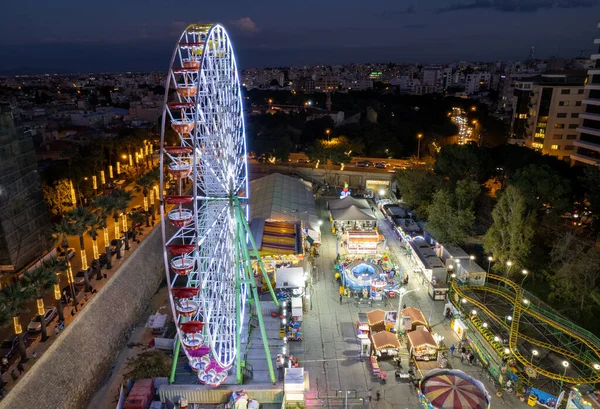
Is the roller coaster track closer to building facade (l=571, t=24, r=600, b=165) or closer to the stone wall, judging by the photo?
the stone wall

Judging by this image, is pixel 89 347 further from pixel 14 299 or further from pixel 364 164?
pixel 364 164

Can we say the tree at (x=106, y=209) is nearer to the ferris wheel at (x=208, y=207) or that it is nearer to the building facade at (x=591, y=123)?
the ferris wheel at (x=208, y=207)

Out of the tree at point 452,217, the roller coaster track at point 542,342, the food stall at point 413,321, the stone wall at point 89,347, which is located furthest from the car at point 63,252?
the tree at point 452,217

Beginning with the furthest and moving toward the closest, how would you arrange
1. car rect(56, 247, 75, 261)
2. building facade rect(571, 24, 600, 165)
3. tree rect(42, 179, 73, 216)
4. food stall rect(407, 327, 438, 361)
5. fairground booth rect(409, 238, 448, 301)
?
building facade rect(571, 24, 600, 165)
tree rect(42, 179, 73, 216)
car rect(56, 247, 75, 261)
fairground booth rect(409, 238, 448, 301)
food stall rect(407, 327, 438, 361)

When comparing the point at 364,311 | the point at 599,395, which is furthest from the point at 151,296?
the point at 599,395

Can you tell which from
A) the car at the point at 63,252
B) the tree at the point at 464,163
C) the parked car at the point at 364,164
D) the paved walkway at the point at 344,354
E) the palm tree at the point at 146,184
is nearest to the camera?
the paved walkway at the point at 344,354

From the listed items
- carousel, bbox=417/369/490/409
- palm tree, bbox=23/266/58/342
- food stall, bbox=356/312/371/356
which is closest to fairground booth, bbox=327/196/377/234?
food stall, bbox=356/312/371/356
